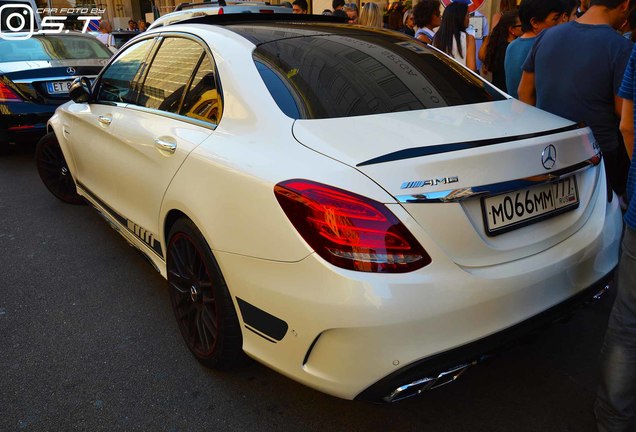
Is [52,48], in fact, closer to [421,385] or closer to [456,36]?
[456,36]

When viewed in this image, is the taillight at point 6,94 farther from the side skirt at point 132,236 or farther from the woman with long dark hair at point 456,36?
the woman with long dark hair at point 456,36

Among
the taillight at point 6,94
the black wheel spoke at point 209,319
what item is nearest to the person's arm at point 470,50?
the black wheel spoke at point 209,319

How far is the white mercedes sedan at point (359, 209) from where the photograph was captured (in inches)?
67.2

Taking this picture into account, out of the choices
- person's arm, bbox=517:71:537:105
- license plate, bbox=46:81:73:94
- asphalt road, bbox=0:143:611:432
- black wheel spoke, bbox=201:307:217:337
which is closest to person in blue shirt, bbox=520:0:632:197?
person's arm, bbox=517:71:537:105

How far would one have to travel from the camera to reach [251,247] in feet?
6.36

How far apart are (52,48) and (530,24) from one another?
666cm

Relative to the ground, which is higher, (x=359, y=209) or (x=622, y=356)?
(x=359, y=209)

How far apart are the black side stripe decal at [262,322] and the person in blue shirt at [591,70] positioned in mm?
2208

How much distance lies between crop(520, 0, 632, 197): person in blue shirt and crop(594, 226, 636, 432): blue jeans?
1295mm

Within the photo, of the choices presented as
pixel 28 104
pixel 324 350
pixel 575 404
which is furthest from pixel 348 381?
pixel 28 104

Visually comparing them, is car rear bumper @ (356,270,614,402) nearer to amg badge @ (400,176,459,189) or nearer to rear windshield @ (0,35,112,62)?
amg badge @ (400,176,459,189)

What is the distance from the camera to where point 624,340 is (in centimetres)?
194

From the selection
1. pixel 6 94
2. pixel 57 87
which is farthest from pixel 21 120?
pixel 57 87

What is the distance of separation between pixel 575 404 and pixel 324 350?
1.27 meters
